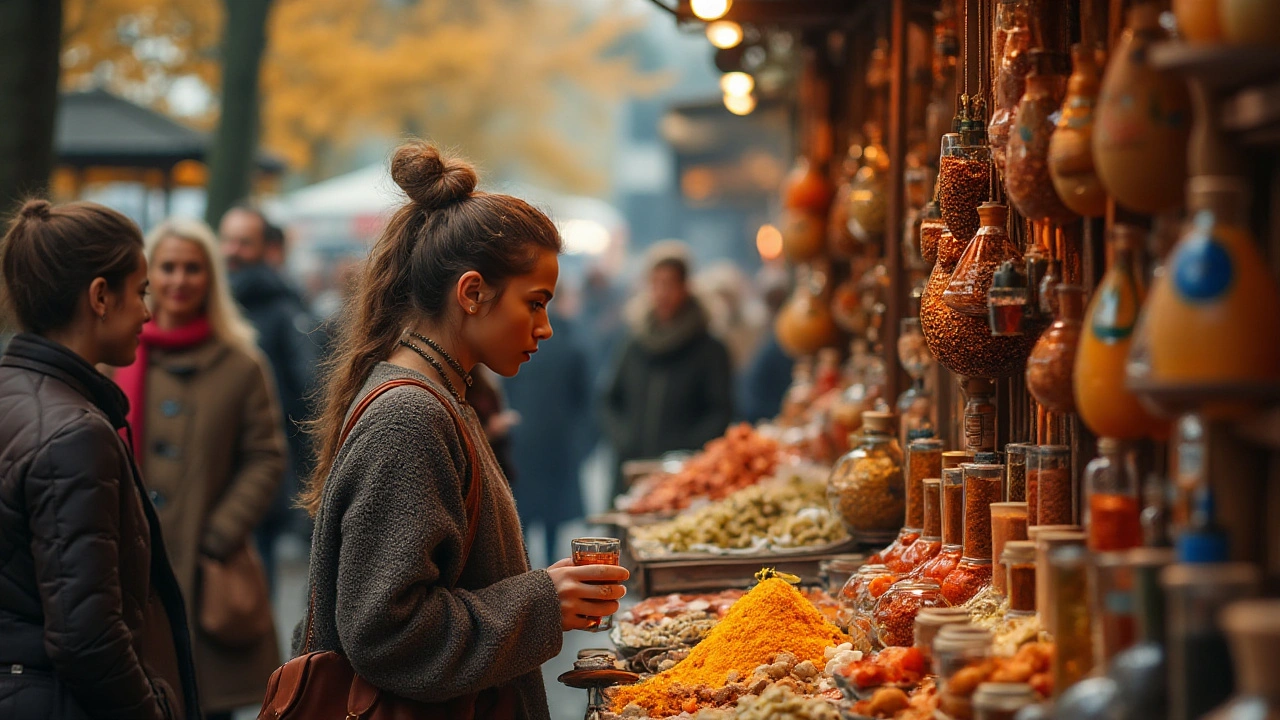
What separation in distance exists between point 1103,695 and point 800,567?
2.16 metres

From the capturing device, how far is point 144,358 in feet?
14.5

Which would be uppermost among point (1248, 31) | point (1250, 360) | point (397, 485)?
point (1248, 31)

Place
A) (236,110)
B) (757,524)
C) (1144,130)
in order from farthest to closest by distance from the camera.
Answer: (236,110) < (757,524) < (1144,130)

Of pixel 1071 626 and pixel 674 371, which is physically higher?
pixel 674 371

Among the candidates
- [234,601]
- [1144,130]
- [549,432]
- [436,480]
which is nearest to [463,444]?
[436,480]

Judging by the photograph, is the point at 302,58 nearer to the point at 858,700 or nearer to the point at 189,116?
the point at 189,116

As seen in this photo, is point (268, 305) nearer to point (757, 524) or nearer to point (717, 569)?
point (757, 524)

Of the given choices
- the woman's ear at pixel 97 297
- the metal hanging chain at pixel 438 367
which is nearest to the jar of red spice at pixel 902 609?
the metal hanging chain at pixel 438 367

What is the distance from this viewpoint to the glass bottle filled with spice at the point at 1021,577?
2186 mm

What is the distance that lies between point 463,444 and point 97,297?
1.12 m

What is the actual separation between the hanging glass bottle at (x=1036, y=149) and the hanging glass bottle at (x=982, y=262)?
0.78 feet

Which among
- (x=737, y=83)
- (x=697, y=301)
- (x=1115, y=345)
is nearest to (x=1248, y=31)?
(x=1115, y=345)

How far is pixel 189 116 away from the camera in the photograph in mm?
15492

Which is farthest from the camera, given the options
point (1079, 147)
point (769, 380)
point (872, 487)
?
point (769, 380)
